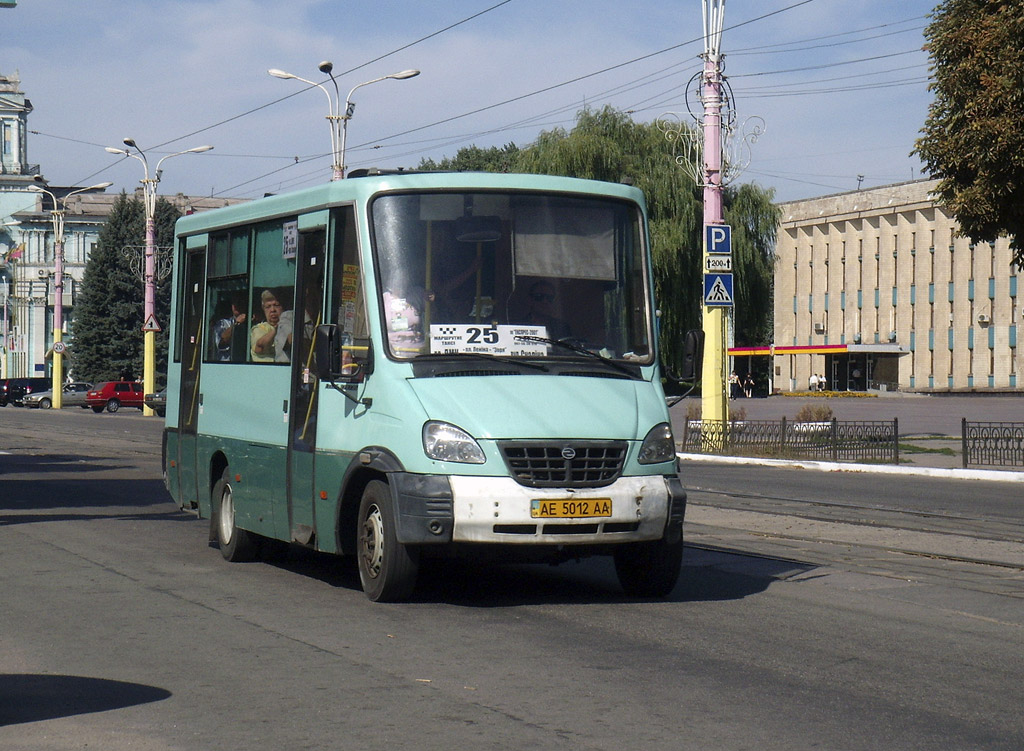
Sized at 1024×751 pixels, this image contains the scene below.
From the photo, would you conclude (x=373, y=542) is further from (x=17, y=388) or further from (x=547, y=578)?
(x=17, y=388)

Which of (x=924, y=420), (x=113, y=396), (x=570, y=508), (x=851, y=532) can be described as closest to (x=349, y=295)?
(x=570, y=508)

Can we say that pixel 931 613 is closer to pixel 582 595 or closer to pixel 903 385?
pixel 582 595

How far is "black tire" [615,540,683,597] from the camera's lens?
9016 mm

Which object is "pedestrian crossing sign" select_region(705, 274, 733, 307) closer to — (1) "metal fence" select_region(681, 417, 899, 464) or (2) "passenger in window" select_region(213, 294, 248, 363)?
(1) "metal fence" select_region(681, 417, 899, 464)

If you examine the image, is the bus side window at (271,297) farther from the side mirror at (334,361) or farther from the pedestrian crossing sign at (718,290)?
the pedestrian crossing sign at (718,290)

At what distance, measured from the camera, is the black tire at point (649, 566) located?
355 inches

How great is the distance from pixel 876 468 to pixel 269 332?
16521 millimetres

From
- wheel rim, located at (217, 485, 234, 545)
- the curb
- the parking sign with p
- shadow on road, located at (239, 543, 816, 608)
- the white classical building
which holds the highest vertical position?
the white classical building

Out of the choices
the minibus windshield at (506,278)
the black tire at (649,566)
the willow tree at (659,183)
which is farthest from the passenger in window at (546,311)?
the willow tree at (659,183)

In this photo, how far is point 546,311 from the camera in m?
9.12

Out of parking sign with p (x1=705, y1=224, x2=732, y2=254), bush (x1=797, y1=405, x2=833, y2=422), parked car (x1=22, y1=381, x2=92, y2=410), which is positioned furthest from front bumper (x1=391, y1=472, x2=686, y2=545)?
parked car (x1=22, y1=381, x2=92, y2=410)

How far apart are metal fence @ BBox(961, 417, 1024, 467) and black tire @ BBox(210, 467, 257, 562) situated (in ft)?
52.4

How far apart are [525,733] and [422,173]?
4.63m

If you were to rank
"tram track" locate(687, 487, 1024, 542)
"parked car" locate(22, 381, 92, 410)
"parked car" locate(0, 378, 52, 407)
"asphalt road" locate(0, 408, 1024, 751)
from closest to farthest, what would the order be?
"asphalt road" locate(0, 408, 1024, 751)
"tram track" locate(687, 487, 1024, 542)
"parked car" locate(22, 381, 92, 410)
"parked car" locate(0, 378, 52, 407)
